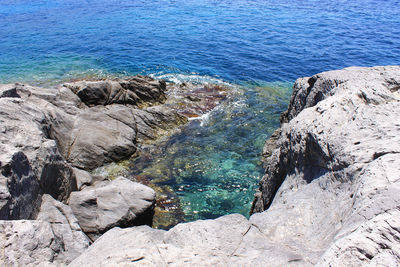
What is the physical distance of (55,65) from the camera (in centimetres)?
3027

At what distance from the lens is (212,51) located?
112 feet

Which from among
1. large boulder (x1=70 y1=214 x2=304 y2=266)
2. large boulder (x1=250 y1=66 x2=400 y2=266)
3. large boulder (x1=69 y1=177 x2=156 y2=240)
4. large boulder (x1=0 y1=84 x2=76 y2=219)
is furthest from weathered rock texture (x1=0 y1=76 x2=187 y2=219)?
large boulder (x1=250 y1=66 x2=400 y2=266)

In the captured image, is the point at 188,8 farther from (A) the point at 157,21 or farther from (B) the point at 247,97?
(B) the point at 247,97

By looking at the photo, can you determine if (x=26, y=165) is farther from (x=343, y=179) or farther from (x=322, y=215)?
(x=343, y=179)

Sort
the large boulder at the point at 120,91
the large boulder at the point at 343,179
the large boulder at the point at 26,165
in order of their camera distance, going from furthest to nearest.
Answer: the large boulder at the point at 120,91
the large boulder at the point at 26,165
the large boulder at the point at 343,179

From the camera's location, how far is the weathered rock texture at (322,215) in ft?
14.1

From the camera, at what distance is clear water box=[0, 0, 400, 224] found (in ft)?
51.4

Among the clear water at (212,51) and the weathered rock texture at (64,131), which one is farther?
the clear water at (212,51)

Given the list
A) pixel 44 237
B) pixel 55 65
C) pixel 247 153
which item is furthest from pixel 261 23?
pixel 44 237

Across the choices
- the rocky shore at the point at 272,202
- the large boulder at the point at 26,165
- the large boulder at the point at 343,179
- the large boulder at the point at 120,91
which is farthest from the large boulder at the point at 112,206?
the large boulder at the point at 120,91

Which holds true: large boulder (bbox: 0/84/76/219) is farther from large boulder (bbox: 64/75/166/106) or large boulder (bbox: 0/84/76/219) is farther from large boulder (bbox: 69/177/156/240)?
large boulder (bbox: 64/75/166/106)

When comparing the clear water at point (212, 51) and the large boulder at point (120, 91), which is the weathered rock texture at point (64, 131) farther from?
the clear water at point (212, 51)

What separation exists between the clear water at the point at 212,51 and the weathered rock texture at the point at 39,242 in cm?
546

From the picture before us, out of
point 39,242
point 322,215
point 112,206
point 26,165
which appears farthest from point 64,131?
point 322,215
